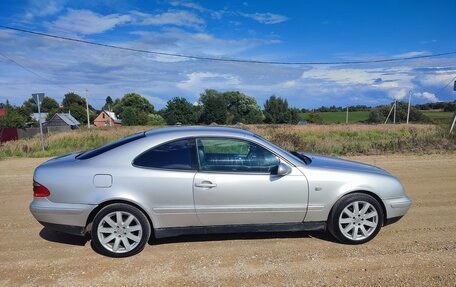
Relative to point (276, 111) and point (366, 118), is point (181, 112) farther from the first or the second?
point (366, 118)

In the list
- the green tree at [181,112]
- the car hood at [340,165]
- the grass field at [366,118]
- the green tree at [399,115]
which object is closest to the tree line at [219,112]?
the green tree at [181,112]

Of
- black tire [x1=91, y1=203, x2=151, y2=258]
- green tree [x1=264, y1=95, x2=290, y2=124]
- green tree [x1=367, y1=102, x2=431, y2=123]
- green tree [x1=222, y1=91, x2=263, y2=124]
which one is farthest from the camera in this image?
green tree [x1=222, y1=91, x2=263, y2=124]

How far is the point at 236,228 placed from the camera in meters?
4.22

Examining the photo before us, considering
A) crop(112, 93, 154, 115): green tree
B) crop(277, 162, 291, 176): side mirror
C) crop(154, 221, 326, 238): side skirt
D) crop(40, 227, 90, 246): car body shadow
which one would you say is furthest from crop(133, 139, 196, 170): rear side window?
crop(112, 93, 154, 115): green tree

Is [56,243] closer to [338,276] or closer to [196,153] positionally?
[196,153]

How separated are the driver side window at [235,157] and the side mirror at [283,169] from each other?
9 cm

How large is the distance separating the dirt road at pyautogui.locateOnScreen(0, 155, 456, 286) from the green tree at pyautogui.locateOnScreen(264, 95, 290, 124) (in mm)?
65961

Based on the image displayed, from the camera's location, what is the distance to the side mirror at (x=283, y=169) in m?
4.10

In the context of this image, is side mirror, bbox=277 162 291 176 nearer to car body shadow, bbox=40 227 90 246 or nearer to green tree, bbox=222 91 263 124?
car body shadow, bbox=40 227 90 246

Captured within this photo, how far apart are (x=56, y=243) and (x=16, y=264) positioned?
613 millimetres

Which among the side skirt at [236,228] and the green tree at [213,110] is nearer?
the side skirt at [236,228]

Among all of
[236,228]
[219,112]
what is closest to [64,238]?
[236,228]

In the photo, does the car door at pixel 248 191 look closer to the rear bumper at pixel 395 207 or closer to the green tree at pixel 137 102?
the rear bumper at pixel 395 207

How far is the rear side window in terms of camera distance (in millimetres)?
4133
